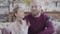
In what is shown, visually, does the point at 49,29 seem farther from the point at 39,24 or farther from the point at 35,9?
the point at 35,9

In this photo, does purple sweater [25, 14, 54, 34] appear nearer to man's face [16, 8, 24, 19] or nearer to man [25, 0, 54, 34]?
man [25, 0, 54, 34]

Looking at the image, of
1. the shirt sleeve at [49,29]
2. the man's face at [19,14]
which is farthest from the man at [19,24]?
the shirt sleeve at [49,29]

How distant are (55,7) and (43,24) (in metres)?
2.62

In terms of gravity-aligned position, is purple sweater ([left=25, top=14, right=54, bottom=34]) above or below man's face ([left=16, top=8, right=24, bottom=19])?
below

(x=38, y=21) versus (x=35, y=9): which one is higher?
(x=35, y=9)

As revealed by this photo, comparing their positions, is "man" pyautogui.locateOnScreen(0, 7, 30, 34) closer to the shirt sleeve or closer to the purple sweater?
the purple sweater

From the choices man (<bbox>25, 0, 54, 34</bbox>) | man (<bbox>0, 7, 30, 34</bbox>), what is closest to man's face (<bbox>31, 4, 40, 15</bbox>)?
man (<bbox>25, 0, 54, 34</bbox>)

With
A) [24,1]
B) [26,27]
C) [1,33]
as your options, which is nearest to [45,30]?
[26,27]

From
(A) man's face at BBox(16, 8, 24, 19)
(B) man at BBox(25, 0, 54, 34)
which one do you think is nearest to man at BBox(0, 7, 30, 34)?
(A) man's face at BBox(16, 8, 24, 19)

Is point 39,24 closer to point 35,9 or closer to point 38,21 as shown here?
point 38,21

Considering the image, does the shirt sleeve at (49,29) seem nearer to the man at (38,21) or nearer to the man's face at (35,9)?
the man at (38,21)

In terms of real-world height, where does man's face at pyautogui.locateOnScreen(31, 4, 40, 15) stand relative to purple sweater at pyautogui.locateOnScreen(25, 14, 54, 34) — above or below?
above

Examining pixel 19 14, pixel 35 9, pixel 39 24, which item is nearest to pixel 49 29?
pixel 39 24

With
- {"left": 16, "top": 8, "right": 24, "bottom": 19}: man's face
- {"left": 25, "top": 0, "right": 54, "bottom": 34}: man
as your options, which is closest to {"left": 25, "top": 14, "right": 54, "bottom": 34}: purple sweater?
{"left": 25, "top": 0, "right": 54, "bottom": 34}: man
